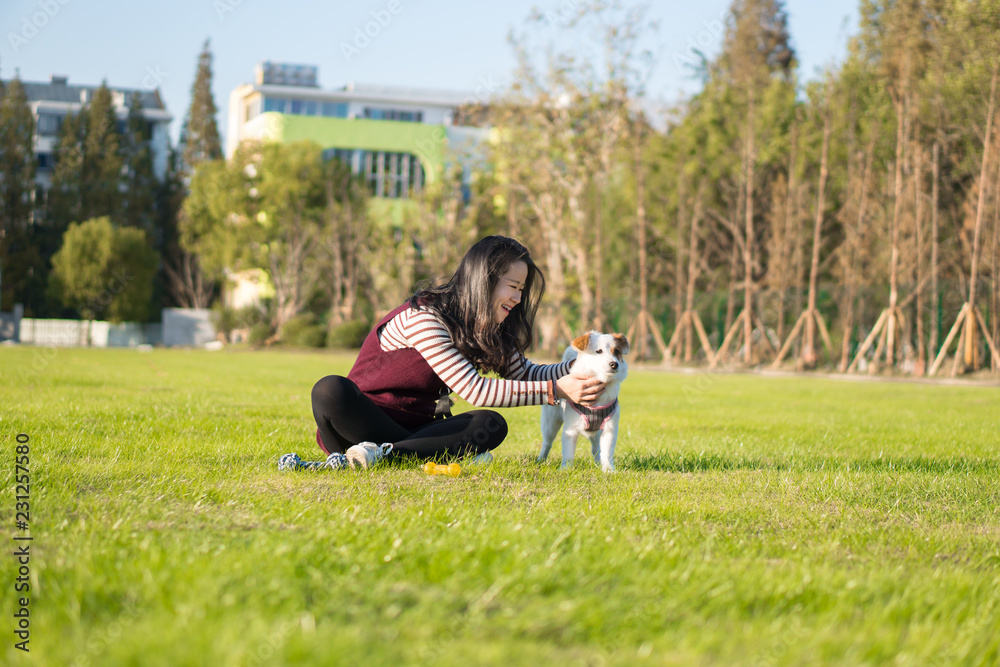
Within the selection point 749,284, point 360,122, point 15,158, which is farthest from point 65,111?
point 749,284

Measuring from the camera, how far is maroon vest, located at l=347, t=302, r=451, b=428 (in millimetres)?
4863

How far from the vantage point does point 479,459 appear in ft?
16.6

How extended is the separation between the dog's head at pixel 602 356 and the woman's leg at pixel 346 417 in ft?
3.59

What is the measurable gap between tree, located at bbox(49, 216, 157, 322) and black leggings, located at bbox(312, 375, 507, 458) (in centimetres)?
4358

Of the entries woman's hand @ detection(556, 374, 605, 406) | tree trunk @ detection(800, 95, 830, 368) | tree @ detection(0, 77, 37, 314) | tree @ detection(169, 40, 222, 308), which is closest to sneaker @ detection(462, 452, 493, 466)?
woman's hand @ detection(556, 374, 605, 406)

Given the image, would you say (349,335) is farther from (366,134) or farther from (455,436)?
(455,436)

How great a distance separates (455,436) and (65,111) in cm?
6297

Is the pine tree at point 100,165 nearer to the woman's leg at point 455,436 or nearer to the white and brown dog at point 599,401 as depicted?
the woman's leg at point 455,436

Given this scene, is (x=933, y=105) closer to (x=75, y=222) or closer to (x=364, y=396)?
(x=364, y=396)

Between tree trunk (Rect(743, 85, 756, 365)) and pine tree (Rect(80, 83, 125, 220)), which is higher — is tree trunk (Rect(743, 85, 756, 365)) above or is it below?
below

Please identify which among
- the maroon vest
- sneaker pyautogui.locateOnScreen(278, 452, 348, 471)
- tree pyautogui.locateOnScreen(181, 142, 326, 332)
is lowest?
sneaker pyautogui.locateOnScreen(278, 452, 348, 471)

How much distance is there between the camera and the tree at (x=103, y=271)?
43.9 m

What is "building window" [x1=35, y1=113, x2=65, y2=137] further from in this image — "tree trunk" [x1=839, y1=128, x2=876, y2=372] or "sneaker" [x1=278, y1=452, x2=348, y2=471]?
"sneaker" [x1=278, y1=452, x2=348, y2=471]

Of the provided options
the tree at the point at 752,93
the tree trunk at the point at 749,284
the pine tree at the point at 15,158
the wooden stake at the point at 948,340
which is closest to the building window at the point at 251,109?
the pine tree at the point at 15,158
